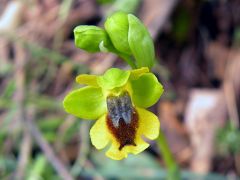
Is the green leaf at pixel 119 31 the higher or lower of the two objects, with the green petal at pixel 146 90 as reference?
higher

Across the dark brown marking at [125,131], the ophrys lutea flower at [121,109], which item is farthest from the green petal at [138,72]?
the dark brown marking at [125,131]

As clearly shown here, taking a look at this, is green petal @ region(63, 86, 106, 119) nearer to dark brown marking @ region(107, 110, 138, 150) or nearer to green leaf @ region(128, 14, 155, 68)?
dark brown marking @ region(107, 110, 138, 150)

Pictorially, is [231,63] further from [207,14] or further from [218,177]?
[218,177]

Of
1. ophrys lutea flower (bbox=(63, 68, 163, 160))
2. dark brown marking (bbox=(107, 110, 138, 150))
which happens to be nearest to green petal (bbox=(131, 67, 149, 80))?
ophrys lutea flower (bbox=(63, 68, 163, 160))

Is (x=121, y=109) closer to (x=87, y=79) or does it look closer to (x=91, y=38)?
(x=87, y=79)

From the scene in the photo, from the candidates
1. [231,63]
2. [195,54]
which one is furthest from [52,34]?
[231,63]

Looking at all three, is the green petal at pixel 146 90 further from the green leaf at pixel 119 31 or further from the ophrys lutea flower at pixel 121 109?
the green leaf at pixel 119 31

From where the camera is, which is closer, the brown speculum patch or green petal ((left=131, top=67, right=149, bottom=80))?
green petal ((left=131, top=67, right=149, bottom=80))
